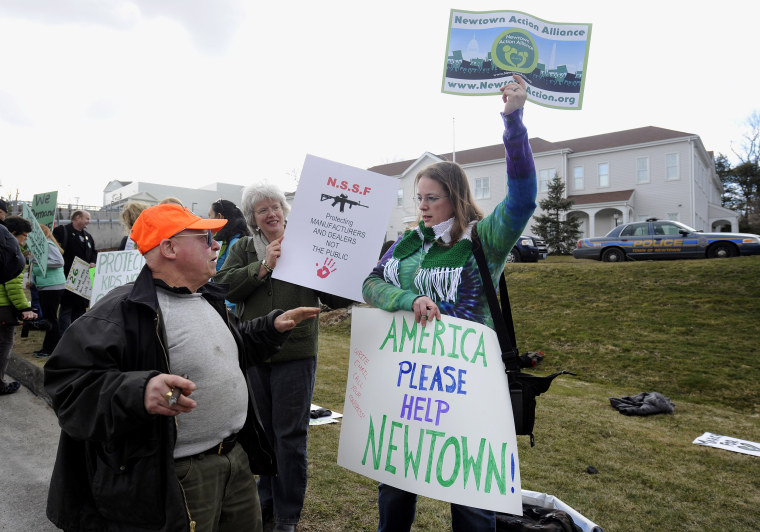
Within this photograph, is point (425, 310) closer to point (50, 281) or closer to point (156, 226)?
point (156, 226)

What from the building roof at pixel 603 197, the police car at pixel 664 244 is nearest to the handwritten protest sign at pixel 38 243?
the police car at pixel 664 244

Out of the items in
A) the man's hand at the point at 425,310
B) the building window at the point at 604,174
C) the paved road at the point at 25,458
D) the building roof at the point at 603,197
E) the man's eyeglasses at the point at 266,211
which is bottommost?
the paved road at the point at 25,458

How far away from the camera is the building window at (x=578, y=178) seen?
1328 inches

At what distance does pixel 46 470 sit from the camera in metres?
3.94

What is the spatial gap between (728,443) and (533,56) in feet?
15.6

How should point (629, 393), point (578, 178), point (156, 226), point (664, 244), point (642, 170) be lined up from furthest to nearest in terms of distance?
point (578, 178) < point (642, 170) < point (664, 244) < point (629, 393) < point (156, 226)

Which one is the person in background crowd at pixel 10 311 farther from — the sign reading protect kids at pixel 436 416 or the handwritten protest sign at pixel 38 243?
the sign reading protect kids at pixel 436 416

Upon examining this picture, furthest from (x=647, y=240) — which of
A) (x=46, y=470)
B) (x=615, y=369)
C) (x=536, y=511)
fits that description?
(x=46, y=470)

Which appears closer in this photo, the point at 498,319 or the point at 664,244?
the point at 498,319

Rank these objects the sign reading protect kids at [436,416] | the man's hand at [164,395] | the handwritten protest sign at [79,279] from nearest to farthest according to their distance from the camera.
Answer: the man's hand at [164,395]
the sign reading protect kids at [436,416]
the handwritten protest sign at [79,279]

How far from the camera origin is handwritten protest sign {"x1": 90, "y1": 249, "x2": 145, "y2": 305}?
4797 mm

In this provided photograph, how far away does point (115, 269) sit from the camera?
4910mm

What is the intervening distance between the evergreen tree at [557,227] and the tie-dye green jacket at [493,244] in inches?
1115

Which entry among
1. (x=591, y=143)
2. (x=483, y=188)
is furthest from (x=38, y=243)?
(x=591, y=143)
